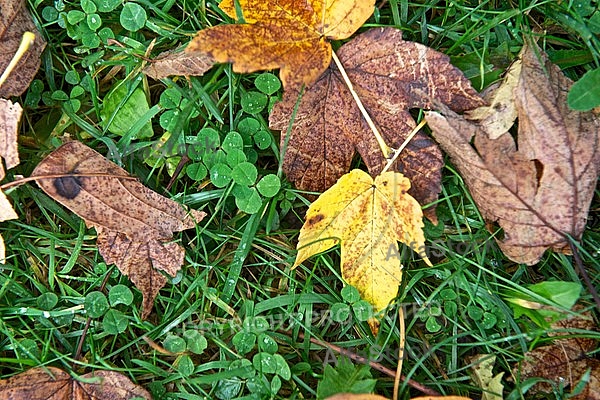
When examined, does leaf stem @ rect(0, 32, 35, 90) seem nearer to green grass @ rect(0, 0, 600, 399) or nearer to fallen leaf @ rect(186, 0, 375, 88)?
green grass @ rect(0, 0, 600, 399)

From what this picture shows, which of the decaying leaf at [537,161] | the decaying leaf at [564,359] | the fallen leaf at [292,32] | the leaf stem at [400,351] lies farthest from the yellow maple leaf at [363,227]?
the decaying leaf at [564,359]

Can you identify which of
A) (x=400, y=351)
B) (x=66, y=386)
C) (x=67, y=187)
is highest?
(x=67, y=187)

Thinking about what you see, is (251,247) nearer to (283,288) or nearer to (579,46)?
(283,288)

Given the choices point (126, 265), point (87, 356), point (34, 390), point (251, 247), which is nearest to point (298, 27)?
point (251, 247)

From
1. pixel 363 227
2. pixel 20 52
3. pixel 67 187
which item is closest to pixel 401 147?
pixel 363 227

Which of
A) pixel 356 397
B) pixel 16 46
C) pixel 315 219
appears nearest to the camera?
pixel 356 397

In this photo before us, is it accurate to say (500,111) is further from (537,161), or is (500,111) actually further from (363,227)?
(363,227)

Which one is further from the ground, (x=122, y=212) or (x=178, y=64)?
(x=178, y=64)
